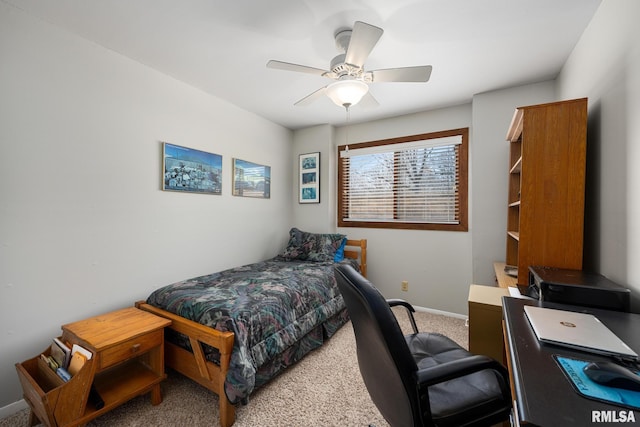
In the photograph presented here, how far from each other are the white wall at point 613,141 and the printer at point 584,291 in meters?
0.11

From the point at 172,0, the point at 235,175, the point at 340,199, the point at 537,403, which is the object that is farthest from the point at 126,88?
the point at 537,403

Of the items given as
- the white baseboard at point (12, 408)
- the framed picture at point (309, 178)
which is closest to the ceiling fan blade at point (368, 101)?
the framed picture at point (309, 178)

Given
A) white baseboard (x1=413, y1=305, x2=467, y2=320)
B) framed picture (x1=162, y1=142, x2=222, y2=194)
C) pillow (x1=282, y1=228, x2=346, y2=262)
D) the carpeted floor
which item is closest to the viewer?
the carpeted floor

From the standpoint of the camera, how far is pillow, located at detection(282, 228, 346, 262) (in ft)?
10.3

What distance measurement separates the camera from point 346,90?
1.75 metres

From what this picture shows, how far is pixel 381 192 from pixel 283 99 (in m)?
1.70

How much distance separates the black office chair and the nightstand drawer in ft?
4.44

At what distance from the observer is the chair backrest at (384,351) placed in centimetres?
84

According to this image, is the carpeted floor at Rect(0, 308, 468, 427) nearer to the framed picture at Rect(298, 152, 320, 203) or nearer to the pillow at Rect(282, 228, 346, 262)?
the pillow at Rect(282, 228, 346, 262)

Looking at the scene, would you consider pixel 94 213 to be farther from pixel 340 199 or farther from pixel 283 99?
pixel 340 199

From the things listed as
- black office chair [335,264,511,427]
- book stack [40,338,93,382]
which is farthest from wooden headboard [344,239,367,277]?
book stack [40,338,93,382]

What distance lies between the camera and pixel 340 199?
3762mm

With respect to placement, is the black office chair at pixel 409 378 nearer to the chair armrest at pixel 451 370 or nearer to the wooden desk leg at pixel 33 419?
the chair armrest at pixel 451 370

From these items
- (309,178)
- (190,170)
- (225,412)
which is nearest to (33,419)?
(225,412)
